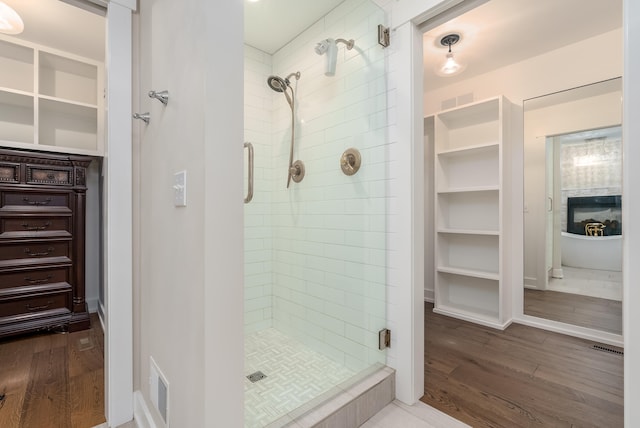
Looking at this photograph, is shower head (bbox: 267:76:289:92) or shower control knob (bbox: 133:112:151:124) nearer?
shower control knob (bbox: 133:112:151:124)

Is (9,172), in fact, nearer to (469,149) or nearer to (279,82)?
(279,82)

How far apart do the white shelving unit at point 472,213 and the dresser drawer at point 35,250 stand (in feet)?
11.5

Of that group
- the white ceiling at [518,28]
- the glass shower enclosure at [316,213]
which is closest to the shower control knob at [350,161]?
the glass shower enclosure at [316,213]

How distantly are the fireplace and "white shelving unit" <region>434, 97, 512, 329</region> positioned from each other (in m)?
0.47

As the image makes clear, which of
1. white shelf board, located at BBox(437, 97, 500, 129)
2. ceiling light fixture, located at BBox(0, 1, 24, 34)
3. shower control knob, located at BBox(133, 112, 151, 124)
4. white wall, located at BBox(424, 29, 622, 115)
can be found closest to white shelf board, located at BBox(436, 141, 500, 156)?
white shelf board, located at BBox(437, 97, 500, 129)

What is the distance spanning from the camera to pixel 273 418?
126cm

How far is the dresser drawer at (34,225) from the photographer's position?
2363mm

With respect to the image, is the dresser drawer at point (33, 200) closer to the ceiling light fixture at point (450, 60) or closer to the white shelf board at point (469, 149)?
the ceiling light fixture at point (450, 60)

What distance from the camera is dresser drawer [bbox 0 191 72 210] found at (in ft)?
7.76

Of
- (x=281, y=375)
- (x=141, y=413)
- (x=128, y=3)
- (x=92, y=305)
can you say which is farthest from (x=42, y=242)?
(x=281, y=375)

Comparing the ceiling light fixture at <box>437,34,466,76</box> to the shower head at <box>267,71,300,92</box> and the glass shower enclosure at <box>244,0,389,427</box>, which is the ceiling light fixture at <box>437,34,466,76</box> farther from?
the shower head at <box>267,71,300,92</box>

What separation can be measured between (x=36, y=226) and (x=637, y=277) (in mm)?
3745

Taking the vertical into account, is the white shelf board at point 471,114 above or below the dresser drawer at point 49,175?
above

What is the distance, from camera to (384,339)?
166 cm
